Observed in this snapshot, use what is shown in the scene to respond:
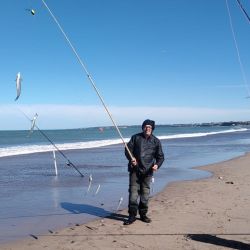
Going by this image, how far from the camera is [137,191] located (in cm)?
703

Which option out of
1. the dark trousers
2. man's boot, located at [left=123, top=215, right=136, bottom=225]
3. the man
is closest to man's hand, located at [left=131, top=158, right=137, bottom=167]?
the man

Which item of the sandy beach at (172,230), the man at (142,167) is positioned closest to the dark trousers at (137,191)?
the man at (142,167)

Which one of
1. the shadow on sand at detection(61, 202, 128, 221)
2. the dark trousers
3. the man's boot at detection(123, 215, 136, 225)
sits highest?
the dark trousers

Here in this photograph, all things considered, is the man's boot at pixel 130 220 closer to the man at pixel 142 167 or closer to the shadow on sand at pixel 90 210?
the man at pixel 142 167

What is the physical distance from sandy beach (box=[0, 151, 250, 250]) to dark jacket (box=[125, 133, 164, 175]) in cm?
86

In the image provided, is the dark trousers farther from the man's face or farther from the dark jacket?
the man's face

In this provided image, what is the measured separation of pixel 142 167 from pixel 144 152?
244mm

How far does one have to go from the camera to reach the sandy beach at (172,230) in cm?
577

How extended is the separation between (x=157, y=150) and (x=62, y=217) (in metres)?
2.12

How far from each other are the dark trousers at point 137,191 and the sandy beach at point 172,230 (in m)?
0.22

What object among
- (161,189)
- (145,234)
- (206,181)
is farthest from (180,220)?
(206,181)

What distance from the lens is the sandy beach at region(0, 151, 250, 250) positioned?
5.77 metres

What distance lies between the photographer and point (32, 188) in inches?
460

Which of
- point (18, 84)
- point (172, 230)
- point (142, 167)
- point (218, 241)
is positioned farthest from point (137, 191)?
point (18, 84)
